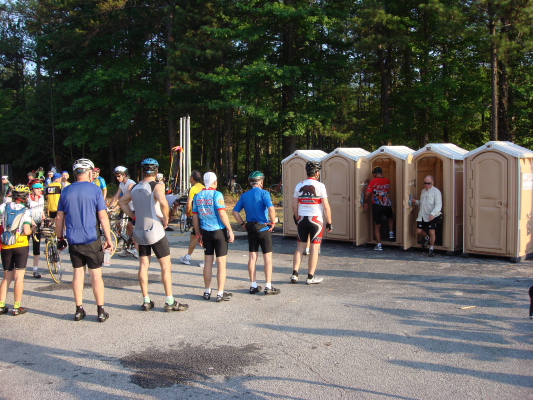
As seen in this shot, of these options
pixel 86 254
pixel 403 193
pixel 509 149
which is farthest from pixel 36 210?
pixel 509 149

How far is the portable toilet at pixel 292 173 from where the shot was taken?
12.4 metres

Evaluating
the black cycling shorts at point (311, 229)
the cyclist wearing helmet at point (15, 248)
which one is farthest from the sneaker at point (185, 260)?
the cyclist wearing helmet at point (15, 248)

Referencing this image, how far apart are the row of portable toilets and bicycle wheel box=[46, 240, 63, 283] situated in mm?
6108

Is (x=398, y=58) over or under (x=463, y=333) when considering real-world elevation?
over

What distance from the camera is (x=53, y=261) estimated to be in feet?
27.0

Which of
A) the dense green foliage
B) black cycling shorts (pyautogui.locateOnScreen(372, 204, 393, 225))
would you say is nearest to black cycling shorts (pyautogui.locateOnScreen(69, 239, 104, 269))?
black cycling shorts (pyautogui.locateOnScreen(372, 204, 393, 225))

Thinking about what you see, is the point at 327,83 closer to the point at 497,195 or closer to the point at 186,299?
the point at 497,195

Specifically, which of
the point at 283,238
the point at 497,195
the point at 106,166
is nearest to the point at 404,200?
the point at 497,195

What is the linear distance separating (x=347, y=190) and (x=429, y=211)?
7.15 feet

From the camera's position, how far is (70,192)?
19.6 feet

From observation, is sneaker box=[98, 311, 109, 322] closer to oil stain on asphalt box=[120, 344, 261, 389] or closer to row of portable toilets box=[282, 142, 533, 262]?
oil stain on asphalt box=[120, 344, 261, 389]

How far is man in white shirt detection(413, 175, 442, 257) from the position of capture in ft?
32.8

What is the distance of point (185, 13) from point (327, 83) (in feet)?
28.1

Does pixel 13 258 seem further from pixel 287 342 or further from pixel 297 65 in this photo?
pixel 297 65
